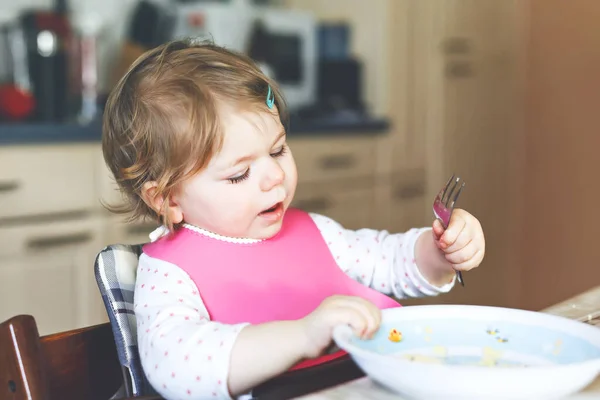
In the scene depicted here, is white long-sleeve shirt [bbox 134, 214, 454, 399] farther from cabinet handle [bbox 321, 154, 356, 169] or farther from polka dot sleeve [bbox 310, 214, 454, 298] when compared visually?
cabinet handle [bbox 321, 154, 356, 169]

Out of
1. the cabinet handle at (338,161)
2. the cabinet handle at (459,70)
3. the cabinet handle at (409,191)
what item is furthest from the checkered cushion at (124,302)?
the cabinet handle at (459,70)

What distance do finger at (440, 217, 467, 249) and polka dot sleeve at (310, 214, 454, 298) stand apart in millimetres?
121

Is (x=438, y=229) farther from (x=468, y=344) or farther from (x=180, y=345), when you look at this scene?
(x=180, y=345)

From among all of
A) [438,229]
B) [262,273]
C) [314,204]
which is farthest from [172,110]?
[314,204]

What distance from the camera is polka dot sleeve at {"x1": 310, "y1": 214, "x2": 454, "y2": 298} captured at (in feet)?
3.84

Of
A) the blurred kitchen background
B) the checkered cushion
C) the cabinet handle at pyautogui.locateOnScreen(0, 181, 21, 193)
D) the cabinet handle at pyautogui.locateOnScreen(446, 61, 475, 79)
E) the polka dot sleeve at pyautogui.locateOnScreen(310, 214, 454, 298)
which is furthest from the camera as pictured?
the cabinet handle at pyautogui.locateOnScreen(446, 61, 475, 79)

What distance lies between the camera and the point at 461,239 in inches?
41.0

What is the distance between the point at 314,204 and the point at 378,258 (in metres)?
1.69

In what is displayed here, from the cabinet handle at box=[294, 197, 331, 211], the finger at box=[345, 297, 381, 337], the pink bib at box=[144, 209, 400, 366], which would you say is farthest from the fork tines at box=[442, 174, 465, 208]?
the cabinet handle at box=[294, 197, 331, 211]

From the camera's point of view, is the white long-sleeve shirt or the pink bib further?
the pink bib

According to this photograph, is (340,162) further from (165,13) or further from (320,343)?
(320,343)

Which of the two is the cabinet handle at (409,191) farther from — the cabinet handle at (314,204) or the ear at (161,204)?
the ear at (161,204)

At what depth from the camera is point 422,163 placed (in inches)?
134

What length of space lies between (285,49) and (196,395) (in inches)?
97.7
